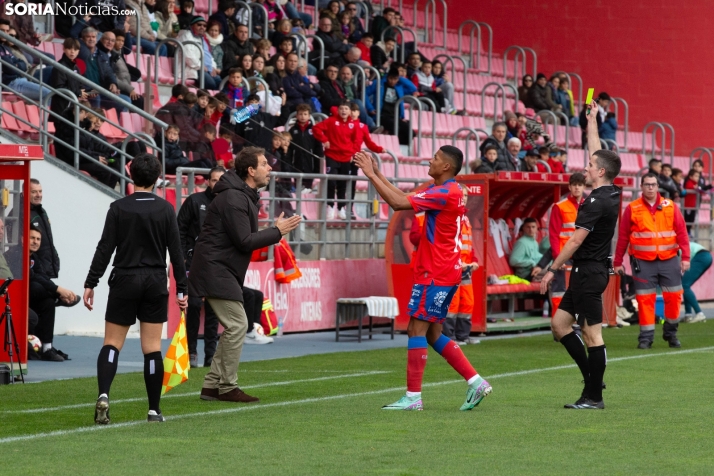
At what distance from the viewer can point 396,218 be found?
1775 cm

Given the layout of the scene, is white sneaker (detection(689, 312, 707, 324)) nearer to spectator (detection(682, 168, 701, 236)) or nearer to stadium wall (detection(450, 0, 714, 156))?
spectator (detection(682, 168, 701, 236))

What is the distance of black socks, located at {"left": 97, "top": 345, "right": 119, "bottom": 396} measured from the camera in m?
8.46

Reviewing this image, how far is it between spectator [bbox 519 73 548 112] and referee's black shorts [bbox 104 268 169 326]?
2099 centimetres

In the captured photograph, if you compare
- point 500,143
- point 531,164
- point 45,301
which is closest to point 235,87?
point 500,143

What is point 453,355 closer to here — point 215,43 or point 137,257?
point 137,257

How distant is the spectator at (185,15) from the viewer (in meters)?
21.3

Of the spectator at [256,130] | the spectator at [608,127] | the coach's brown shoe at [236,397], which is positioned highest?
the spectator at [608,127]

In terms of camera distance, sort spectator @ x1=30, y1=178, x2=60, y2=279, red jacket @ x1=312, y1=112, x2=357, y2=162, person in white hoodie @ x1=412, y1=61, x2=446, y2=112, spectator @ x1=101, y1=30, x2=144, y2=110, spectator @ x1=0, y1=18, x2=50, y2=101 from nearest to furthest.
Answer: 1. spectator @ x1=30, y1=178, x2=60, y2=279
2. spectator @ x1=0, y1=18, x2=50, y2=101
3. spectator @ x1=101, y1=30, x2=144, y2=110
4. red jacket @ x1=312, y1=112, x2=357, y2=162
5. person in white hoodie @ x1=412, y1=61, x2=446, y2=112

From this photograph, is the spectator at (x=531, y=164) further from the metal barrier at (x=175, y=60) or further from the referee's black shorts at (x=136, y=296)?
the referee's black shorts at (x=136, y=296)

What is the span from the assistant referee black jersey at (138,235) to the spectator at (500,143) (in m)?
12.6

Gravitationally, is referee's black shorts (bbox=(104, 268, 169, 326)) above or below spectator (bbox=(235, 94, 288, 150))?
below

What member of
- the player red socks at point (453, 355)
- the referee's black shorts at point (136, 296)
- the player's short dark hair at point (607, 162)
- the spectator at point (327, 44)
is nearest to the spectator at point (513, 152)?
the spectator at point (327, 44)

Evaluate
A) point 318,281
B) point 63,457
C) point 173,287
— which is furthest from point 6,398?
point 318,281

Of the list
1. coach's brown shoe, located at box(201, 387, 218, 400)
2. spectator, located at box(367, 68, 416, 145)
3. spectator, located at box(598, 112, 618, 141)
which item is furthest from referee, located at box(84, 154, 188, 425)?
spectator, located at box(598, 112, 618, 141)
